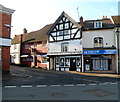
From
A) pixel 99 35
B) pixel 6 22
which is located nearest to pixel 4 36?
pixel 6 22

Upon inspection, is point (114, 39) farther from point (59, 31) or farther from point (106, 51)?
point (59, 31)

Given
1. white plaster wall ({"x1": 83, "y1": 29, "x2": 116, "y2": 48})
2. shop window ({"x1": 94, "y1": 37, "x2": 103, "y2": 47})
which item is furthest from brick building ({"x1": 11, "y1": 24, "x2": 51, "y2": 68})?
shop window ({"x1": 94, "y1": 37, "x2": 103, "y2": 47})

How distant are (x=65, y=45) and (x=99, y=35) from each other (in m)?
6.44

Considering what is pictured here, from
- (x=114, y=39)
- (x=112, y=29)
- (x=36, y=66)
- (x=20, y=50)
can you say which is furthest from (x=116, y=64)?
(x=20, y=50)

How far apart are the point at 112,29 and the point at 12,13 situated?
51.9 feet

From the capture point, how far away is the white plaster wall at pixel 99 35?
23.6 metres

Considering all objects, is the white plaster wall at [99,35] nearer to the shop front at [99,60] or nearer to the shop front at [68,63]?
the shop front at [99,60]

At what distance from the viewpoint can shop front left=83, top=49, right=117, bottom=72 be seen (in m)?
23.4

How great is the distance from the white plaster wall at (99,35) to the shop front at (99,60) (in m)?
1.28

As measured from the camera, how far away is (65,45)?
2686 cm

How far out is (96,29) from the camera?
24.3 metres

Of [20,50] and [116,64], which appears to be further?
[20,50]

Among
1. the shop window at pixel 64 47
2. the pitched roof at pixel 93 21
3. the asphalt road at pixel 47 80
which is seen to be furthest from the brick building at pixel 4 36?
the pitched roof at pixel 93 21

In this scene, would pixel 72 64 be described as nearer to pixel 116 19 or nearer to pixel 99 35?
pixel 99 35
